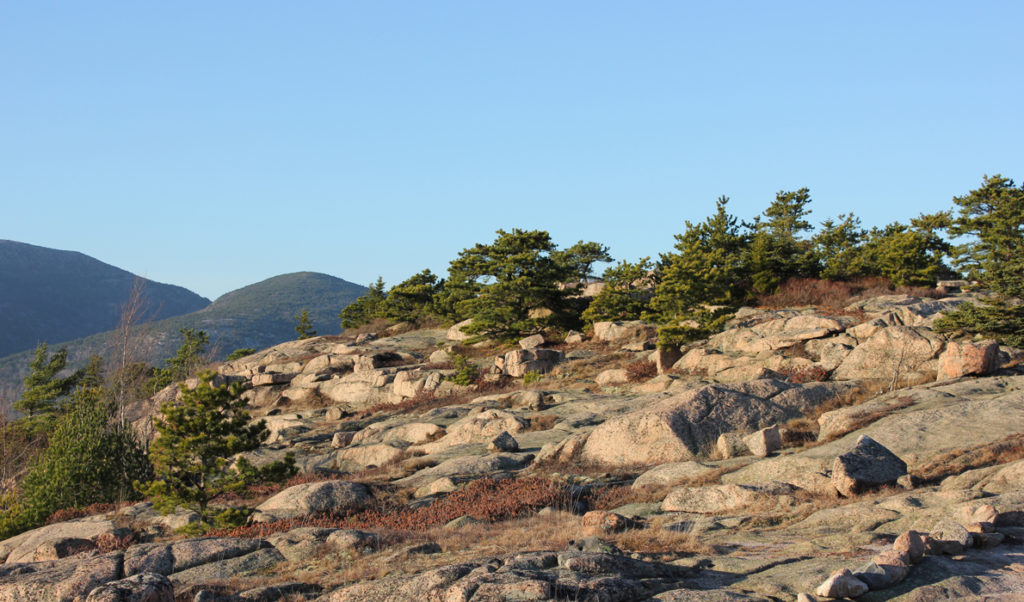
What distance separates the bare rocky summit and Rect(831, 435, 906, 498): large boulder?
0.05 m

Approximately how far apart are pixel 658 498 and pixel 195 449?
35.1 ft

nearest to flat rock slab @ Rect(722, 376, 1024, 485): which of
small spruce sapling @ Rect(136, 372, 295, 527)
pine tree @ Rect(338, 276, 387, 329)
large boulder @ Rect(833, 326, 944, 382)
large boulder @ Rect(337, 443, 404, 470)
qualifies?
large boulder @ Rect(833, 326, 944, 382)

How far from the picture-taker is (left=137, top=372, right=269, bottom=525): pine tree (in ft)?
52.6

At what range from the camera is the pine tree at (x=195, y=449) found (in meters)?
16.0

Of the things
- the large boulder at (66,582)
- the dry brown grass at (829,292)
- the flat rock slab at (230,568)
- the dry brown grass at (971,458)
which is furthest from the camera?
the dry brown grass at (829,292)

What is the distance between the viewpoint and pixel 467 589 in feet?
22.4

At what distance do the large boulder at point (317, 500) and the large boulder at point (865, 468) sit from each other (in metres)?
10.1

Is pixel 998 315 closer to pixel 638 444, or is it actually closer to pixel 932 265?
pixel 638 444

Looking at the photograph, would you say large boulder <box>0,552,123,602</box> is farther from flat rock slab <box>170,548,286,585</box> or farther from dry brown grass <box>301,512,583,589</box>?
dry brown grass <box>301,512,583,589</box>

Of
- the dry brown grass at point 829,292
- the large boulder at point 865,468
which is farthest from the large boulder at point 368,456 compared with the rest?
the dry brown grass at point 829,292

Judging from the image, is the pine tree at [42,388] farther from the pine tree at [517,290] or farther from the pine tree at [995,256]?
the pine tree at [995,256]

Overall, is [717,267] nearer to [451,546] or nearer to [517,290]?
[517,290]

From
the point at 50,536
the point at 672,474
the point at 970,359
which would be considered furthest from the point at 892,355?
the point at 50,536

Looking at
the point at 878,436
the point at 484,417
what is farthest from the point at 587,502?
the point at 484,417
